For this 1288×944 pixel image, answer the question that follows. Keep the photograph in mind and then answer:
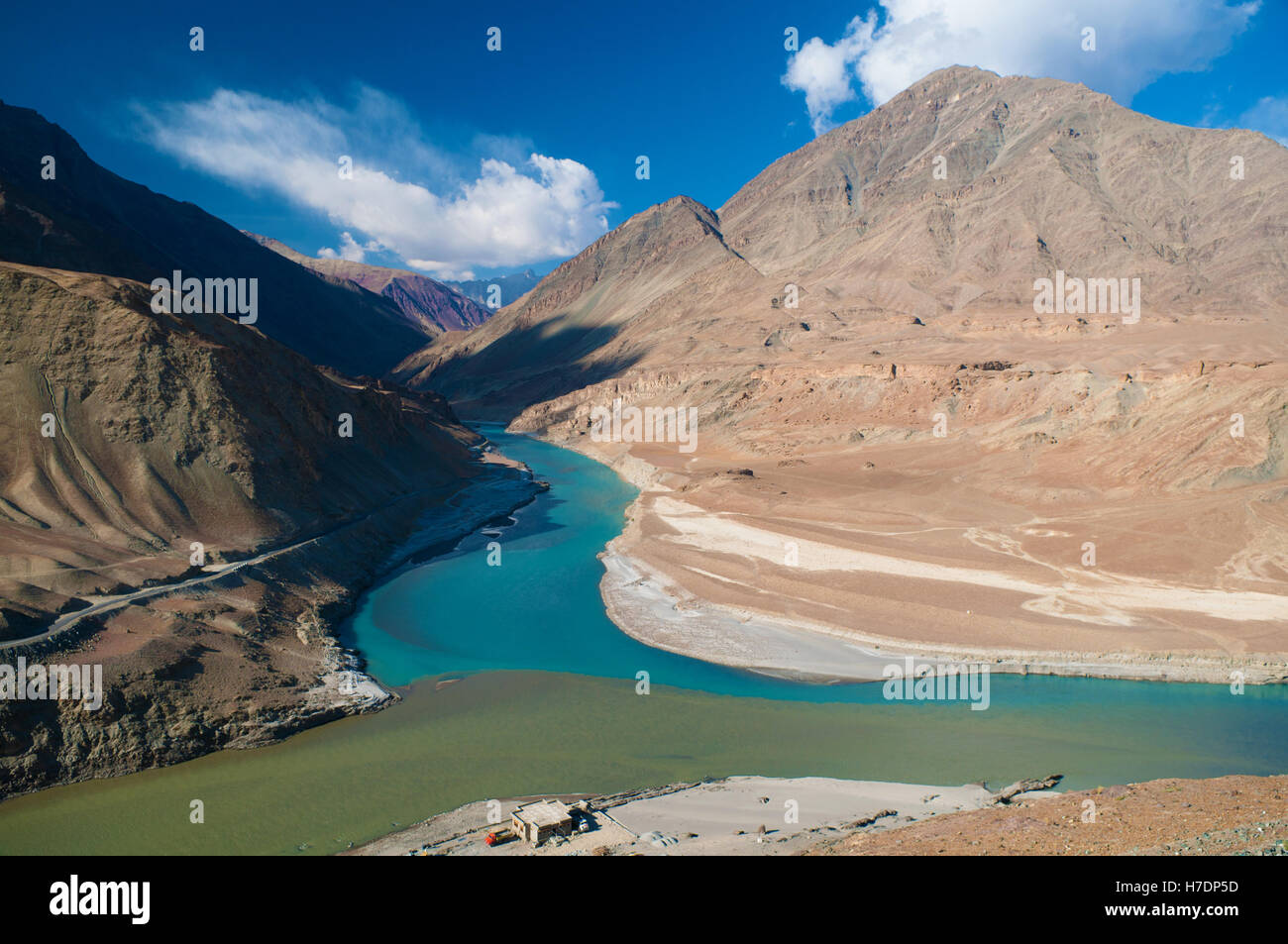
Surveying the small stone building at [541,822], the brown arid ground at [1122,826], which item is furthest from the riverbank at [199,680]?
the brown arid ground at [1122,826]

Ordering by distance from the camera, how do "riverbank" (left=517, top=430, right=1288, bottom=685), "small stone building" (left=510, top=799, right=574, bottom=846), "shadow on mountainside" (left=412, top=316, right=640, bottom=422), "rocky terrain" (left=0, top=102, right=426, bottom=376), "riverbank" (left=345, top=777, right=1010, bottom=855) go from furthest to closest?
"shadow on mountainside" (left=412, top=316, right=640, bottom=422) < "rocky terrain" (left=0, top=102, right=426, bottom=376) < "riverbank" (left=517, top=430, right=1288, bottom=685) < "small stone building" (left=510, top=799, right=574, bottom=846) < "riverbank" (left=345, top=777, right=1010, bottom=855)

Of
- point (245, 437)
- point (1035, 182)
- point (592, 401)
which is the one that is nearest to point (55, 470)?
point (245, 437)

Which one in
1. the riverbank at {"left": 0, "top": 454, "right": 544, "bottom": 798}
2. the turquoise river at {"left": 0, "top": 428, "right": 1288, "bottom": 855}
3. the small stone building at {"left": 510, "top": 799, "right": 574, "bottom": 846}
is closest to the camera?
the small stone building at {"left": 510, "top": 799, "right": 574, "bottom": 846}

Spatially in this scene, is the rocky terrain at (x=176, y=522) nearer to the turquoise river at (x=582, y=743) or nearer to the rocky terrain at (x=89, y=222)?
the turquoise river at (x=582, y=743)

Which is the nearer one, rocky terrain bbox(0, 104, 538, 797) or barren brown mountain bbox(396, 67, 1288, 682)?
rocky terrain bbox(0, 104, 538, 797)

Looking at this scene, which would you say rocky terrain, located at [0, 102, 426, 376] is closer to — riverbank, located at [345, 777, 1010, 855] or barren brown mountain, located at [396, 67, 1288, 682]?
barren brown mountain, located at [396, 67, 1288, 682]

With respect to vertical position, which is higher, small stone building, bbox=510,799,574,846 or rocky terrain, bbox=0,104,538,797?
rocky terrain, bbox=0,104,538,797

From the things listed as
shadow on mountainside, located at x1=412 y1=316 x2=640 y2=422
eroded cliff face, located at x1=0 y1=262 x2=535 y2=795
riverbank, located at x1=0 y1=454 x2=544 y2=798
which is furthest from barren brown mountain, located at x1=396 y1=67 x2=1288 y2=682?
eroded cliff face, located at x1=0 y1=262 x2=535 y2=795

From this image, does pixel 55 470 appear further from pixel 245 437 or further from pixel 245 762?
pixel 245 762
